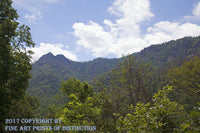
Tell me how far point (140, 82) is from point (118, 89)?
54.2 inches

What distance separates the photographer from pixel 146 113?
3.10m

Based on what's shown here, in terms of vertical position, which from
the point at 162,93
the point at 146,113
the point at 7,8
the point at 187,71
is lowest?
the point at 146,113

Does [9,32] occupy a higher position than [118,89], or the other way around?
[9,32]

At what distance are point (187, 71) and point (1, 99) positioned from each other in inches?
668

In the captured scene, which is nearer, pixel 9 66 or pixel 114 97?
pixel 114 97

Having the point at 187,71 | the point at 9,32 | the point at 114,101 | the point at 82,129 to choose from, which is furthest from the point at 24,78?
the point at 187,71

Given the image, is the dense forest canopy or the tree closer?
the dense forest canopy

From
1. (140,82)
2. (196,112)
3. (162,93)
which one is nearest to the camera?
(196,112)

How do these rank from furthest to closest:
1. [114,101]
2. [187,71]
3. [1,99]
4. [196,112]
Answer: [187,71]
[1,99]
[114,101]
[196,112]

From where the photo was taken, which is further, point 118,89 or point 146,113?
point 118,89

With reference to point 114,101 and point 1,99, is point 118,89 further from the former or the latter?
point 1,99

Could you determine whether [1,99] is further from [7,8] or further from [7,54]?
[7,8]

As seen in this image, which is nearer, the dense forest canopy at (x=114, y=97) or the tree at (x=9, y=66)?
the dense forest canopy at (x=114, y=97)

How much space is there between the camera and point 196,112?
2582 millimetres
